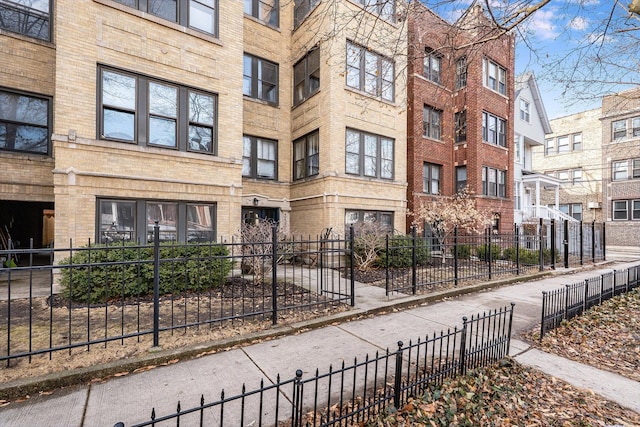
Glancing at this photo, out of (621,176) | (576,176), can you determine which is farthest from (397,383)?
(576,176)

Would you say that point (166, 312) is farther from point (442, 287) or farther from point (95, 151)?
point (442, 287)

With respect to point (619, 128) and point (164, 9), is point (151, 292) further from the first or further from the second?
point (619, 128)

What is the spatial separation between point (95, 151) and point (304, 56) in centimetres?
920

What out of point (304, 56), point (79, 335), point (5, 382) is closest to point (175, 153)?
point (79, 335)

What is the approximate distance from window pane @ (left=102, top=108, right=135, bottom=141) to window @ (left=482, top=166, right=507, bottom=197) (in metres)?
17.0

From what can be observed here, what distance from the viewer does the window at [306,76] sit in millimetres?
13166

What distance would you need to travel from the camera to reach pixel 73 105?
306 inches

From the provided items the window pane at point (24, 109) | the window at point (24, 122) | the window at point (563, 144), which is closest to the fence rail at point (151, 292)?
the window at point (24, 122)

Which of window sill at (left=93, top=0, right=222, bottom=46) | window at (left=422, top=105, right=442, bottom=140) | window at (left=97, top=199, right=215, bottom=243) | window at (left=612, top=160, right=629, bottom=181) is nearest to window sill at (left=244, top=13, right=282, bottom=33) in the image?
window sill at (left=93, top=0, right=222, bottom=46)

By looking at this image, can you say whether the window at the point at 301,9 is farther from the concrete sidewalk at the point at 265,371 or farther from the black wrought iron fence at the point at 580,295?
the black wrought iron fence at the point at 580,295

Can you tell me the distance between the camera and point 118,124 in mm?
8453

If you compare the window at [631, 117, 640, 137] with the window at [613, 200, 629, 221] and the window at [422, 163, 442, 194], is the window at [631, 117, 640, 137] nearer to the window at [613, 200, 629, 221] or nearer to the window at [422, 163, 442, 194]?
the window at [613, 200, 629, 221]

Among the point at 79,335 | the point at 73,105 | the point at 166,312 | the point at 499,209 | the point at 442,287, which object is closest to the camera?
the point at 79,335

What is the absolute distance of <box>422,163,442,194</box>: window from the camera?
16.8 m
